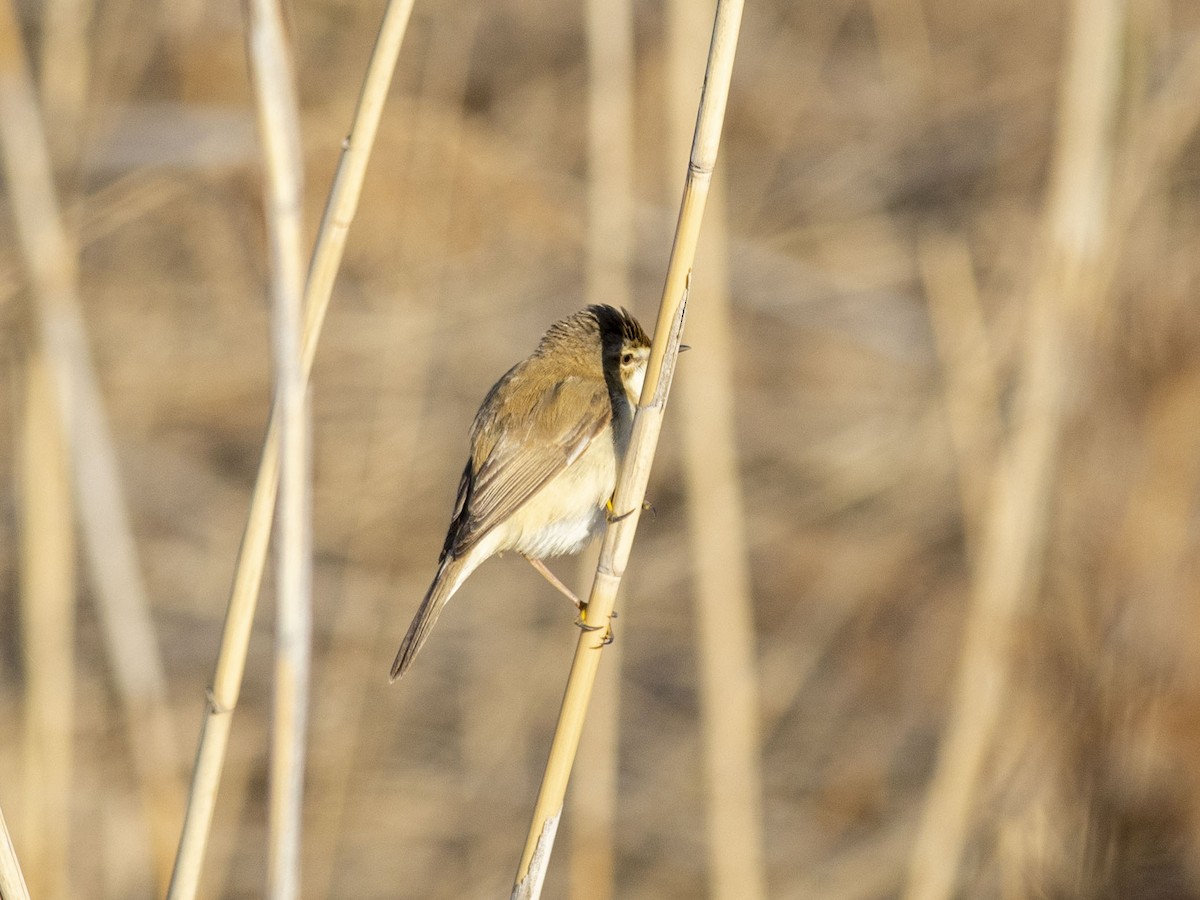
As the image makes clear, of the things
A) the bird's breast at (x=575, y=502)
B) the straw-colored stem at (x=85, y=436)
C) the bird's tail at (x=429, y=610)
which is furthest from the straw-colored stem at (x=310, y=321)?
the straw-colored stem at (x=85, y=436)

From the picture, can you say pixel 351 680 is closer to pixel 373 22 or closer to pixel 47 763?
pixel 47 763

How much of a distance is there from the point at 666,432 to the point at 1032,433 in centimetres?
268

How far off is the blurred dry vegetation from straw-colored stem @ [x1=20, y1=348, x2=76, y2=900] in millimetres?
754

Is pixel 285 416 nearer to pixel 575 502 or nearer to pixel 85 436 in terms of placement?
pixel 575 502

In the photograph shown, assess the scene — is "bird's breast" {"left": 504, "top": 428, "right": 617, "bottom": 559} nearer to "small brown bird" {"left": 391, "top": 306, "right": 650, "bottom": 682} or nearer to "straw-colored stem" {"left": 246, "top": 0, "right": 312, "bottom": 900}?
"small brown bird" {"left": 391, "top": 306, "right": 650, "bottom": 682}

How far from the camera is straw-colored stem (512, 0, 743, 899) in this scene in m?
1.56

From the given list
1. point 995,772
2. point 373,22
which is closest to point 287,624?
point 995,772

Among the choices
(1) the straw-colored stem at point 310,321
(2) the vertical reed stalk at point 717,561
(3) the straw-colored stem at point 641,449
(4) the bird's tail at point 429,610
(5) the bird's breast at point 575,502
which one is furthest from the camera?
(2) the vertical reed stalk at point 717,561

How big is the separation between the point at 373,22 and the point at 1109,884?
181 inches

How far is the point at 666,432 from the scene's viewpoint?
5453 mm

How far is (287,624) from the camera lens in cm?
132

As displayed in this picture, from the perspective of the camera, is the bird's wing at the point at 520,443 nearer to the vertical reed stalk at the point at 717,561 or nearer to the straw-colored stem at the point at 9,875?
the vertical reed stalk at the point at 717,561

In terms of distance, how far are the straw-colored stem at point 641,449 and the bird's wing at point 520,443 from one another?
27.0 inches

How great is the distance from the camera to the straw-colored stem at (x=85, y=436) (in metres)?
2.52
